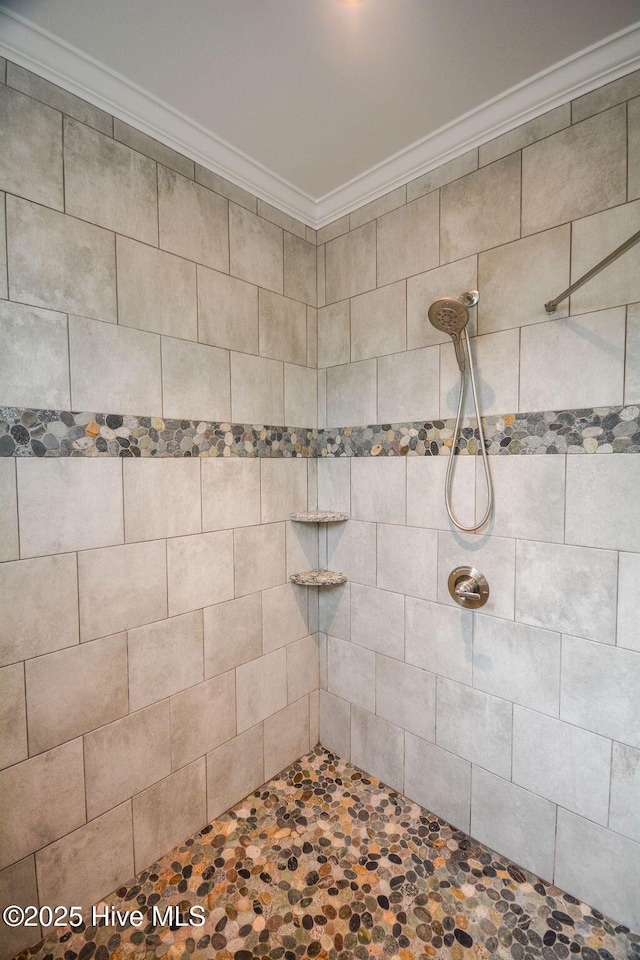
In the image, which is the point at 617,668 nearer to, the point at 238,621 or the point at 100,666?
the point at 238,621

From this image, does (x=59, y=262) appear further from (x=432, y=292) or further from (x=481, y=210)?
(x=481, y=210)

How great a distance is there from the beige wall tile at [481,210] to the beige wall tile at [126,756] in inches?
77.7

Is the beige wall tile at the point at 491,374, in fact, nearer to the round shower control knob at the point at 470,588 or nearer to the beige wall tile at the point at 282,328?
the round shower control knob at the point at 470,588

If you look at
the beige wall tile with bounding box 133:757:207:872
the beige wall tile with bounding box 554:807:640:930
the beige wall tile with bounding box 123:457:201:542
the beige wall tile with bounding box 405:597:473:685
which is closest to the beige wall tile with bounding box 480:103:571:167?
the beige wall tile with bounding box 123:457:201:542

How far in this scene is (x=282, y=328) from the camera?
193cm

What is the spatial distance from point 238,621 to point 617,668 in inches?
51.6

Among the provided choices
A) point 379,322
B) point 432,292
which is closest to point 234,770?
point 379,322

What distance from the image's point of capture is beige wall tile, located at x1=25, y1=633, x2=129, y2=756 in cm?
123

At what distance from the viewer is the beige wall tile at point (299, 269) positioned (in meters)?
1.95

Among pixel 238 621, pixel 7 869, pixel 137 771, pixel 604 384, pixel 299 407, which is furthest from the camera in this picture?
pixel 299 407

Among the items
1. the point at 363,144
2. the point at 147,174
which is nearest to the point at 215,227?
the point at 147,174

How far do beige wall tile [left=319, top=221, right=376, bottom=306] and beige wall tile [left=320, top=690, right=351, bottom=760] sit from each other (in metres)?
1.91

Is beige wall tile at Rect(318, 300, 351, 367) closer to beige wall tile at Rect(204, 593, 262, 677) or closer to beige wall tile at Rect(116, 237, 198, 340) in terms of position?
beige wall tile at Rect(116, 237, 198, 340)

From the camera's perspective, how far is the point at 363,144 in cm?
163
